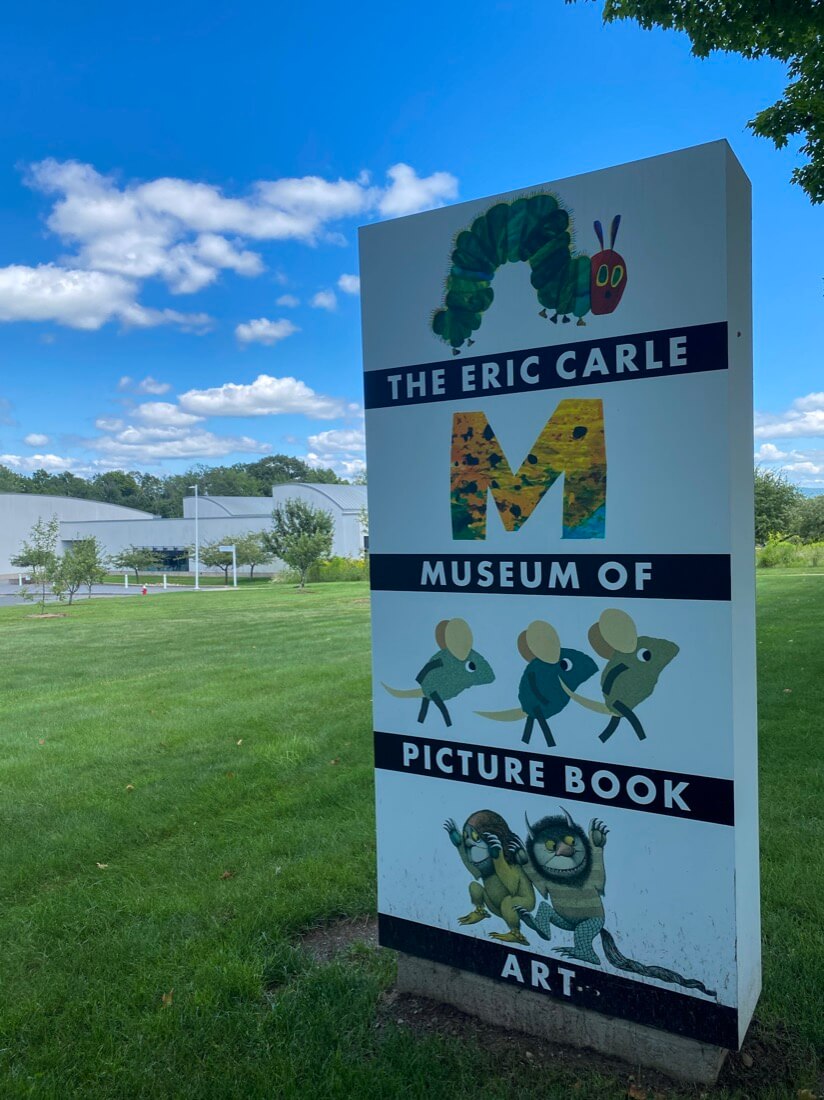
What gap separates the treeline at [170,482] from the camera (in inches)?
3770

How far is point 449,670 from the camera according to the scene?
9.57 ft

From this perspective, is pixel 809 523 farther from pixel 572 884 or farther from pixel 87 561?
pixel 572 884

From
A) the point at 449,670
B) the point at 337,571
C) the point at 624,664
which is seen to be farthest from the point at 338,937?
the point at 337,571

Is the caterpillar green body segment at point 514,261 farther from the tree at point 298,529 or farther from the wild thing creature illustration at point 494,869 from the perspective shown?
the tree at point 298,529

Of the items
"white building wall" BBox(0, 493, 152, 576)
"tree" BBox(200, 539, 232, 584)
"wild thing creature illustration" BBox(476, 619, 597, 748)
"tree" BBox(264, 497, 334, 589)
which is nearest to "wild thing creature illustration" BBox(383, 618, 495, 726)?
"wild thing creature illustration" BBox(476, 619, 597, 748)

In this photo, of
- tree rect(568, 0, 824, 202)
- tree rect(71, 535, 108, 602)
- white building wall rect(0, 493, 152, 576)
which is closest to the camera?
tree rect(568, 0, 824, 202)

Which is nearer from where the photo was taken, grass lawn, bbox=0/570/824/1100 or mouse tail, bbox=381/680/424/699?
grass lawn, bbox=0/570/824/1100

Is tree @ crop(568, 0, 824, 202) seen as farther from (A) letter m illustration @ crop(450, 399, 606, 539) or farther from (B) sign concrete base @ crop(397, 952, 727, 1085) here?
(B) sign concrete base @ crop(397, 952, 727, 1085)

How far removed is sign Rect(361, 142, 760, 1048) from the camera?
2.42 meters

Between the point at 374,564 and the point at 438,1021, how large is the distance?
1.67m

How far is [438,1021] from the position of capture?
2.92 m

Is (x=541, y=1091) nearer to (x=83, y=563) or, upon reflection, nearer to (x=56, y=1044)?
(x=56, y=1044)

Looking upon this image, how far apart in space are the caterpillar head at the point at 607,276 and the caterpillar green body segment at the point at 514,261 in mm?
25

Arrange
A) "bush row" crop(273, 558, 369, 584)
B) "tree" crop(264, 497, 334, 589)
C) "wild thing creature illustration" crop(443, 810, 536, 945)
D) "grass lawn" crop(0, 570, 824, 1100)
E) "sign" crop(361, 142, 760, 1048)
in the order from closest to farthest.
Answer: "sign" crop(361, 142, 760, 1048) < "grass lawn" crop(0, 570, 824, 1100) < "wild thing creature illustration" crop(443, 810, 536, 945) < "tree" crop(264, 497, 334, 589) < "bush row" crop(273, 558, 369, 584)
